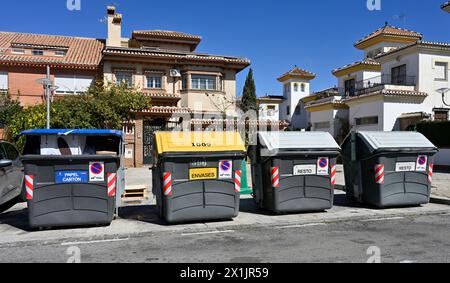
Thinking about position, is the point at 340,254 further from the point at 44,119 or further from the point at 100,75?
the point at 100,75

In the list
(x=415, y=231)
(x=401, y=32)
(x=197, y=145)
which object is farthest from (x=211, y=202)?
(x=401, y=32)

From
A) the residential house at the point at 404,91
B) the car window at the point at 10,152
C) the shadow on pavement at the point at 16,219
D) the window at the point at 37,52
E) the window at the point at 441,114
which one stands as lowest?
the shadow on pavement at the point at 16,219

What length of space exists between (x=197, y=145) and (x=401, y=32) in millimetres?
32764

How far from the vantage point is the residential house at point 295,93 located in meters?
52.0

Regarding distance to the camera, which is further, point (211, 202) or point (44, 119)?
Answer: point (44, 119)

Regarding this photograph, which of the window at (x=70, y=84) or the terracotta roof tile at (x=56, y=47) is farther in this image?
A: the window at (x=70, y=84)

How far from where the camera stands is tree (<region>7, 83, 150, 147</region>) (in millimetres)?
17906

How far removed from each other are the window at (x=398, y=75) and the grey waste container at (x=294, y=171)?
21204 mm

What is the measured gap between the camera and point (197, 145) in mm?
7230

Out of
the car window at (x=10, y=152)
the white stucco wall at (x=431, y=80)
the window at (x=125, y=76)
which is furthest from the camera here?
the window at (x=125, y=76)

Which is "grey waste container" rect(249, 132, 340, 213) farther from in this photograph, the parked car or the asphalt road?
the parked car

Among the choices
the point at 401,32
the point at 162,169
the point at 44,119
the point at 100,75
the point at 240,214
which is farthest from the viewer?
the point at 401,32

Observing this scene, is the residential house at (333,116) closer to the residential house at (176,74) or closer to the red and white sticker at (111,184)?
the residential house at (176,74)

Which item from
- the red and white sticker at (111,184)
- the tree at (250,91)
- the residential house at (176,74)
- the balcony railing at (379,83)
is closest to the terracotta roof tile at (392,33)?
the balcony railing at (379,83)
